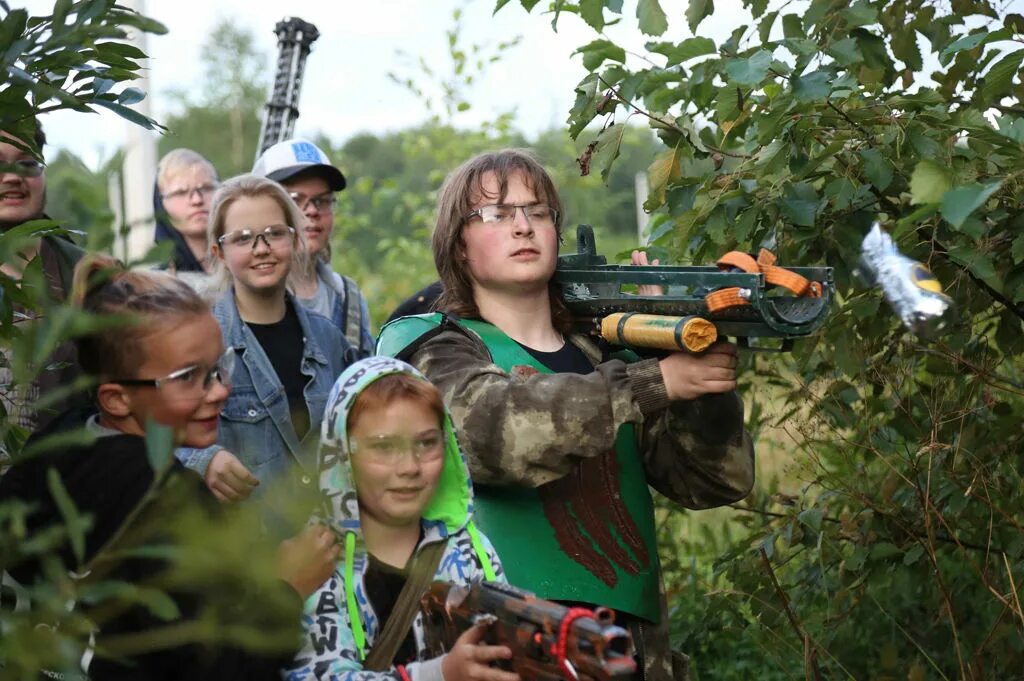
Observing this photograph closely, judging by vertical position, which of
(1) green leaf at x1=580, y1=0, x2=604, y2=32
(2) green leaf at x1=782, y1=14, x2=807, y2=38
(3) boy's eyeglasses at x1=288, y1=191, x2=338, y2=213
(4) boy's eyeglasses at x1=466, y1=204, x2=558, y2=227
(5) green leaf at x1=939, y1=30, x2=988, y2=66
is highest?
(1) green leaf at x1=580, y1=0, x2=604, y2=32

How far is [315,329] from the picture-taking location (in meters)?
3.87

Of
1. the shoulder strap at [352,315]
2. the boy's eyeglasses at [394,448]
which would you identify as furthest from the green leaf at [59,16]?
the shoulder strap at [352,315]

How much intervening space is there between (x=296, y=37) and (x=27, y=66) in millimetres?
4382

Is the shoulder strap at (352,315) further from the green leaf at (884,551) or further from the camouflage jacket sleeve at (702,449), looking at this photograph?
the green leaf at (884,551)

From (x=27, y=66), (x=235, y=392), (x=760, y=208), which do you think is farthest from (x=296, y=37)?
(x=27, y=66)

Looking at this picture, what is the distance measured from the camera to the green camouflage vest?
282cm

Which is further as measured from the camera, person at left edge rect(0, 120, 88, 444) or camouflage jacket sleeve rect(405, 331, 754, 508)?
camouflage jacket sleeve rect(405, 331, 754, 508)

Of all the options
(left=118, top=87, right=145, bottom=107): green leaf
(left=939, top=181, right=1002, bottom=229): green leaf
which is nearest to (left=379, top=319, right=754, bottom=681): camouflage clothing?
(left=939, top=181, right=1002, bottom=229): green leaf

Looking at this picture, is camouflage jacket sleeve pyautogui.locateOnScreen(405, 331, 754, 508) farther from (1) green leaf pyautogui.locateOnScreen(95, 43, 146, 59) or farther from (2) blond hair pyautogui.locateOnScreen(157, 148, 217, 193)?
(2) blond hair pyautogui.locateOnScreen(157, 148, 217, 193)

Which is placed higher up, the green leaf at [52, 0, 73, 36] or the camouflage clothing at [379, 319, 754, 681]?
the green leaf at [52, 0, 73, 36]

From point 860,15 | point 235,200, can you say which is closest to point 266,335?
point 235,200

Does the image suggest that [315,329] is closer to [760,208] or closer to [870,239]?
[760,208]

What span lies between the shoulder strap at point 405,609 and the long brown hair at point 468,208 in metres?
0.80

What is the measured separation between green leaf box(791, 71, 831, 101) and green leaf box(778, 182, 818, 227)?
0.35m
